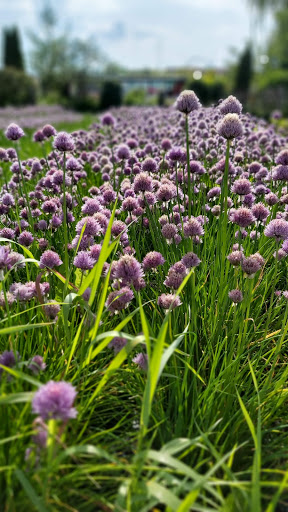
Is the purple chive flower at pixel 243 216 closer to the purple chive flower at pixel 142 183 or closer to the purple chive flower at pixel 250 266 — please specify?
the purple chive flower at pixel 250 266

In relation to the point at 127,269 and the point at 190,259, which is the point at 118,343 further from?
the point at 190,259

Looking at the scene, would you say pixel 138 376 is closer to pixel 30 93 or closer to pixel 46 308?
pixel 46 308

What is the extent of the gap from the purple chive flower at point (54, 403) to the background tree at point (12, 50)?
165 feet

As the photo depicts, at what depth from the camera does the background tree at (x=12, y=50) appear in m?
46.2

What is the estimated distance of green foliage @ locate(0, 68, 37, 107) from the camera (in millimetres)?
27484

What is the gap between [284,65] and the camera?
122 feet

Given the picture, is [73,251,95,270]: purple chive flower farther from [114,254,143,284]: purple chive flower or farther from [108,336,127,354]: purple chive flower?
[108,336,127,354]: purple chive flower

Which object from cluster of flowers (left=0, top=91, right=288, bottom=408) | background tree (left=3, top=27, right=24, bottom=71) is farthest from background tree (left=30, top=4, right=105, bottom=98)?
cluster of flowers (left=0, top=91, right=288, bottom=408)

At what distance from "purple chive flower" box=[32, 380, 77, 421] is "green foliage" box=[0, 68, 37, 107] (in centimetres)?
2899

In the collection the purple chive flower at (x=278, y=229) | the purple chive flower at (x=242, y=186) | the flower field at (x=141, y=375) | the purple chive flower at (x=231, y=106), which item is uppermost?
the purple chive flower at (x=231, y=106)

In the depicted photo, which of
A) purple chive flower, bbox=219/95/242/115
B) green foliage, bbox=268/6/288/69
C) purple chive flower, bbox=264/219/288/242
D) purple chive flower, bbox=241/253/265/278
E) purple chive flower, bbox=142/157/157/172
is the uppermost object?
green foliage, bbox=268/6/288/69

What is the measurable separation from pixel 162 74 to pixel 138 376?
3684 inches

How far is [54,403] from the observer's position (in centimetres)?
110

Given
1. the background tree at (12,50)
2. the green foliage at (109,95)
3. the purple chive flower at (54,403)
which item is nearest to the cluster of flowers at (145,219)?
the purple chive flower at (54,403)
